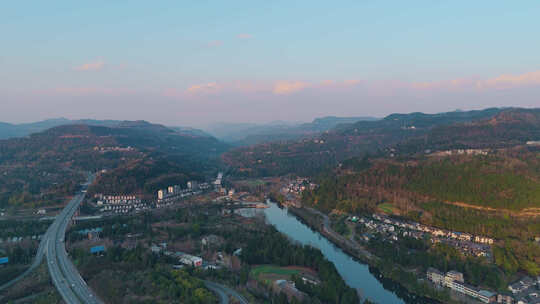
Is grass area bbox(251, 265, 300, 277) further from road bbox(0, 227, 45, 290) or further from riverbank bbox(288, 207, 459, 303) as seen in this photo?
road bbox(0, 227, 45, 290)

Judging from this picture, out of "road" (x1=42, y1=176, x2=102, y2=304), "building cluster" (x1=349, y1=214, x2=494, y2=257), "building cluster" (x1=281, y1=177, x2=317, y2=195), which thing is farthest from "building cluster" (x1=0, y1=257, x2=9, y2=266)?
"building cluster" (x1=281, y1=177, x2=317, y2=195)

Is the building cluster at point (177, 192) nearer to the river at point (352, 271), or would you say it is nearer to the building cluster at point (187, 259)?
the river at point (352, 271)

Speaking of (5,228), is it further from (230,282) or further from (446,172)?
(446,172)

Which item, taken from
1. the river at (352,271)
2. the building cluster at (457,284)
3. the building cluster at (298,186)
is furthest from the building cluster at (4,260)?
the building cluster at (298,186)

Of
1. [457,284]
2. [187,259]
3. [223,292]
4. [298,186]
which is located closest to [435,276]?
[457,284]

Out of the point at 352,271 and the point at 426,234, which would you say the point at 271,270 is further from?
the point at 426,234

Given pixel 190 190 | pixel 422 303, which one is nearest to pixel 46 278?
pixel 422 303

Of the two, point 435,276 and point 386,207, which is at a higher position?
point 386,207
